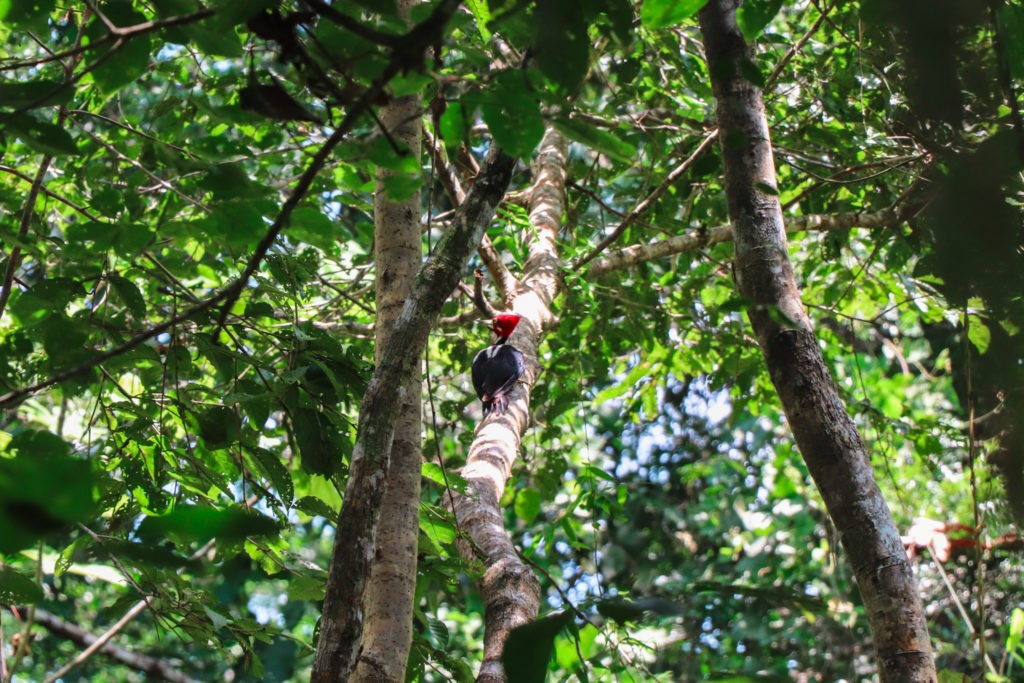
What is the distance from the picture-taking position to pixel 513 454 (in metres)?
2.84

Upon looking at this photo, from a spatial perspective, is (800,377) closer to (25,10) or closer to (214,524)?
(214,524)

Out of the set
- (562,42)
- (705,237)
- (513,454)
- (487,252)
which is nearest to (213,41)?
(562,42)

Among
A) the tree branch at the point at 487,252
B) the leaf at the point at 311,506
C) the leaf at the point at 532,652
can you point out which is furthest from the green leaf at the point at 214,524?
the tree branch at the point at 487,252

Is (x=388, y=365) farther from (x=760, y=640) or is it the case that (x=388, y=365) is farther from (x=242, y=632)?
(x=760, y=640)

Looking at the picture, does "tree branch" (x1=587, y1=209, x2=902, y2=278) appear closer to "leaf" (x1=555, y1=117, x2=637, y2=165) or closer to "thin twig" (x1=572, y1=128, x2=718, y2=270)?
"thin twig" (x1=572, y1=128, x2=718, y2=270)

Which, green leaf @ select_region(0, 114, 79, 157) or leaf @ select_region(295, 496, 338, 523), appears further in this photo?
leaf @ select_region(295, 496, 338, 523)

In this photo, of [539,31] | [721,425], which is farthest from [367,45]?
[721,425]

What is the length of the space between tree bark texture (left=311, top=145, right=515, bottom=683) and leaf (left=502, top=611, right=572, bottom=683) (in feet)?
1.73

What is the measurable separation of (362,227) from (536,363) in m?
0.96

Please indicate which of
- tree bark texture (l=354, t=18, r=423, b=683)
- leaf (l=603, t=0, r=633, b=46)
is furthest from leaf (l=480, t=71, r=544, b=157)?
tree bark texture (l=354, t=18, r=423, b=683)

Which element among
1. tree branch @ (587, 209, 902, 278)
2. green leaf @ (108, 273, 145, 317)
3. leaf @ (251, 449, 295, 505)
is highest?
tree branch @ (587, 209, 902, 278)

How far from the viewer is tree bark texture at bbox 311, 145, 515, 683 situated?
41.4 inches

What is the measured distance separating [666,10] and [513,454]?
6.32 ft

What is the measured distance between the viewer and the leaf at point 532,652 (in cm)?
58
